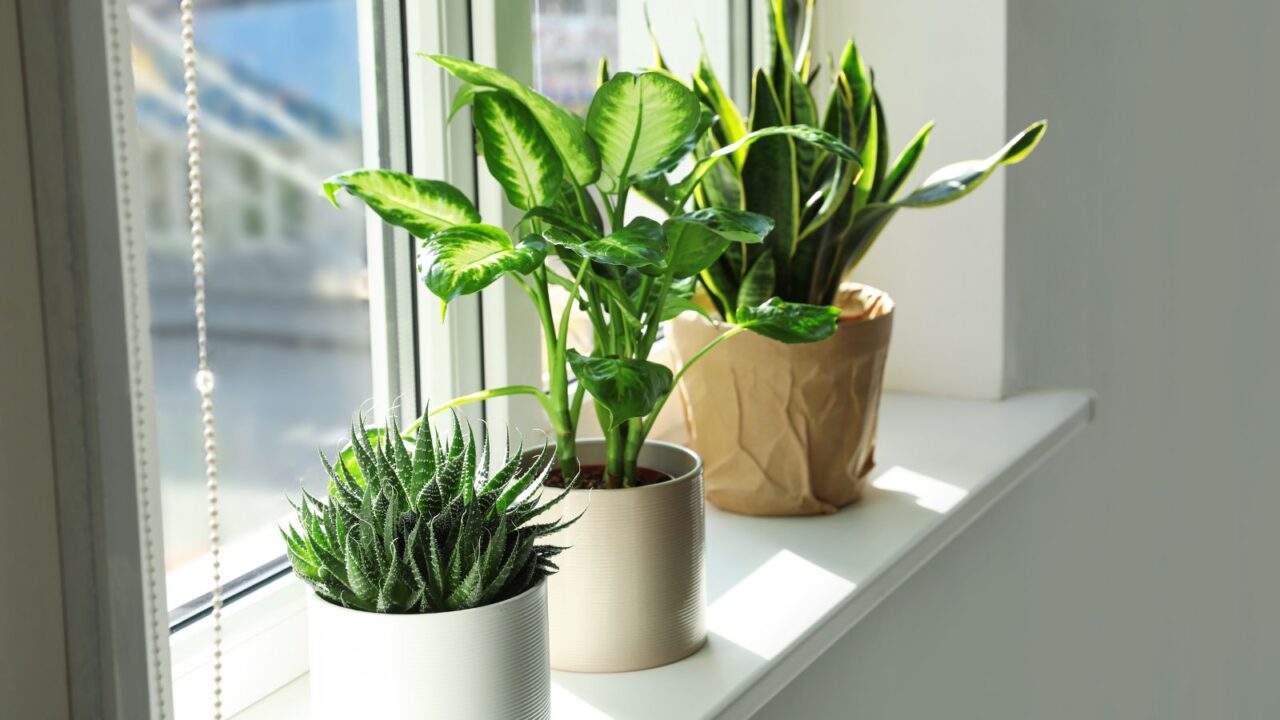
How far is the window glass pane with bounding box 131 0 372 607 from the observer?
62 cm

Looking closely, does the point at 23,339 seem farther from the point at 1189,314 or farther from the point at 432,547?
the point at 1189,314

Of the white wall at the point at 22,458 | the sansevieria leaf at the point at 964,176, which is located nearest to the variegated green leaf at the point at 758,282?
the sansevieria leaf at the point at 964,176

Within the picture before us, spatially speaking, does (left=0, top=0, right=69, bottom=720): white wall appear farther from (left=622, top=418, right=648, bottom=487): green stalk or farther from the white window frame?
(left=622, top=418, right=648, bottom=487): green stalk

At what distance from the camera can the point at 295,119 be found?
0.71 metres

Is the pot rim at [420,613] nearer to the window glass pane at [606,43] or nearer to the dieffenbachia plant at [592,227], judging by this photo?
the dieffenbachia plant at [592,227]

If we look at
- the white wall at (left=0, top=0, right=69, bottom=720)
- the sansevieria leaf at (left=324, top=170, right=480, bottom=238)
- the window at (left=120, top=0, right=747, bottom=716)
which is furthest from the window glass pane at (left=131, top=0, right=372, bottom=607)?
the white wall at (left=0, top=0, right=69, bottom=720)

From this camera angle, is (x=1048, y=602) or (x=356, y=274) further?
(x=1048, y=602)

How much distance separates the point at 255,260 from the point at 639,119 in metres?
0.25

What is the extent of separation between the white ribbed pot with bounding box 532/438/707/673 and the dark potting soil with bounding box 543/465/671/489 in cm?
1

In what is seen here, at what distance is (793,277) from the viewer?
2.94 feet

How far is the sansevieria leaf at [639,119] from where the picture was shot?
0.58 m

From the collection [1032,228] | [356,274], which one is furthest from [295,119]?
[1032,228]

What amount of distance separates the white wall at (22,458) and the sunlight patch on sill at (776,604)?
41cm

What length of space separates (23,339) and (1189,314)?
67.0 inches
